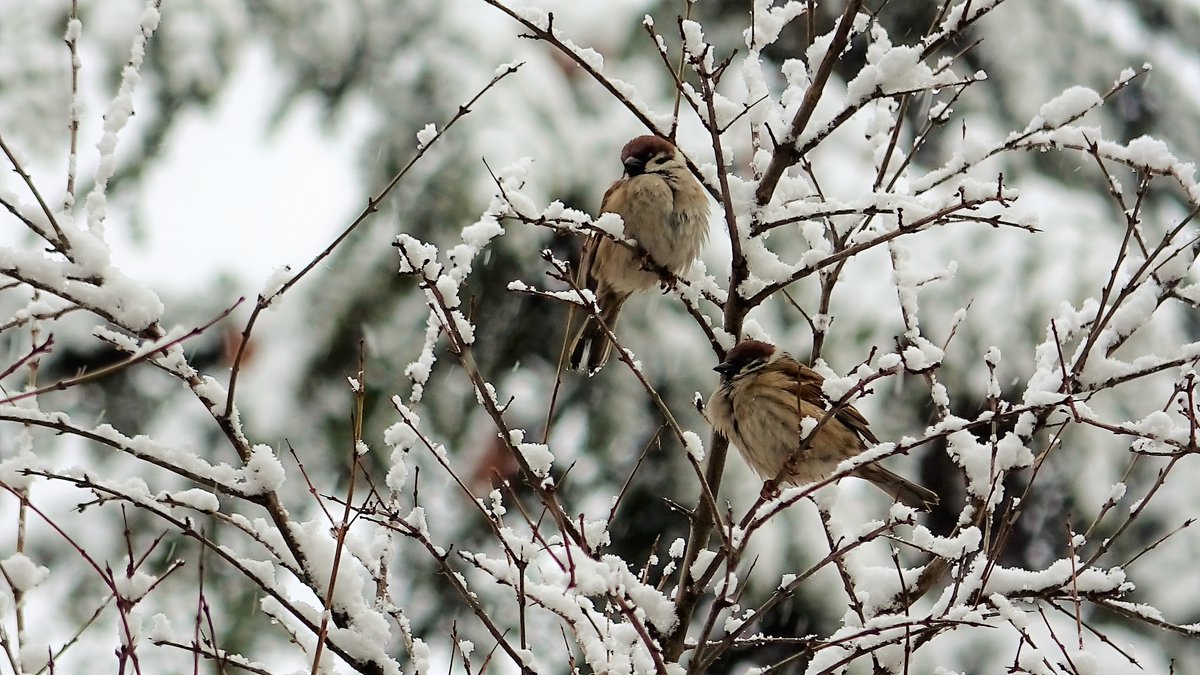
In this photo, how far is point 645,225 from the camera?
14.6 ft

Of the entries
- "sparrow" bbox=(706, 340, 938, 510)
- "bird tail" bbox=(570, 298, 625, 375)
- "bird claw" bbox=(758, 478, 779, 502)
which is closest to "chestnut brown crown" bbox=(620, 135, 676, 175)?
"bird tail" bbox=(570, 298, 625, 375)

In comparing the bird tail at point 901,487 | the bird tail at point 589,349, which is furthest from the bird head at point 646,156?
the bird tail at point 901,487

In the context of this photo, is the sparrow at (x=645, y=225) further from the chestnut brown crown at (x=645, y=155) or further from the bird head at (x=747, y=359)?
the bird head at (x=747, y=359)

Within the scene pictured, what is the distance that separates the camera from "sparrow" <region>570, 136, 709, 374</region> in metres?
4.45

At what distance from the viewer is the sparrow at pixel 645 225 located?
14.6ft

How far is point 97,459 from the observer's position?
5.22 m

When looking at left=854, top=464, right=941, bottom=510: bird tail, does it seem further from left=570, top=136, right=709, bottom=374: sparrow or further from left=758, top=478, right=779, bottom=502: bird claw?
left=758, top=478, right=779, bottom=502: bird claw

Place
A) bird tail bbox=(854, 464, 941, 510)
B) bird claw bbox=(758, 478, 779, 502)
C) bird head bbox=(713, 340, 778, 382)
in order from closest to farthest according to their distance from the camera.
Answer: bird claw bbox=(758, 478, 779, 502)
bird tail bbox=(854, 464, 941, 510)
bird head bbox=(713, 340, 778, 382)

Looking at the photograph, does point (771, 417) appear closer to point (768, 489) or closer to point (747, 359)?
point (747, 359)

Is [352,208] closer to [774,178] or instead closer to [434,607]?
[434,607]

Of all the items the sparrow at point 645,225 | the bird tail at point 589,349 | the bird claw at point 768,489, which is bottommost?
the bird claw at point 768,489

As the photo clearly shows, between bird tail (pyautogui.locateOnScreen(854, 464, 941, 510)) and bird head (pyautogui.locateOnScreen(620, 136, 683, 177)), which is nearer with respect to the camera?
bird tail (pyautogui.locateOnScreen(854, 464, 941, 510))

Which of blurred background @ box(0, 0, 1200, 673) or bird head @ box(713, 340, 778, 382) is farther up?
blurred background @ box(0, 0, 1200, 673)

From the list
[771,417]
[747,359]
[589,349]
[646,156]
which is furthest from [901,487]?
[646,156]
